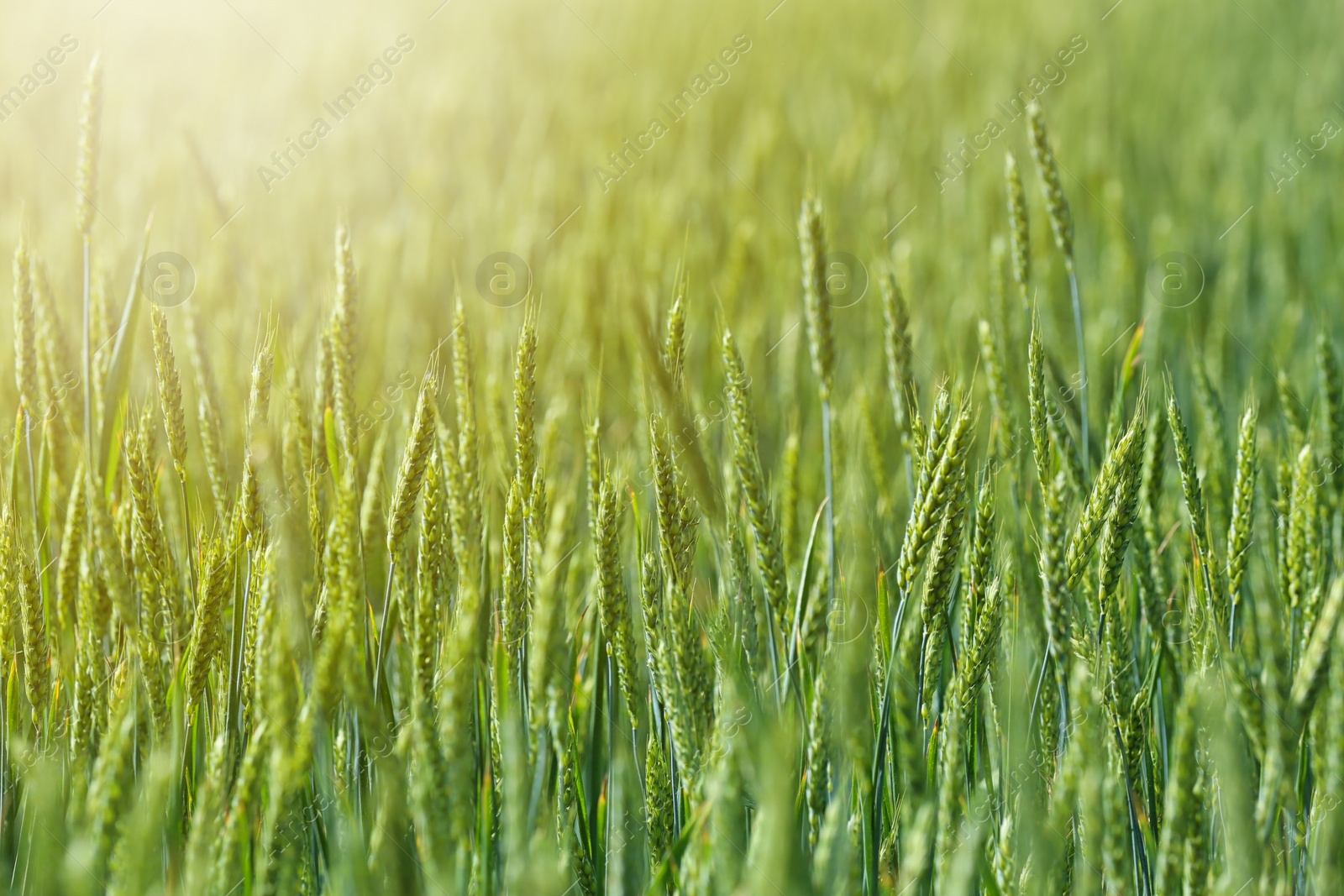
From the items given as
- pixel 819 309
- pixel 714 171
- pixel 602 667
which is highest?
pixel 714 171

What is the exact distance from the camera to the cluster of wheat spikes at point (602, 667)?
0.57 meters

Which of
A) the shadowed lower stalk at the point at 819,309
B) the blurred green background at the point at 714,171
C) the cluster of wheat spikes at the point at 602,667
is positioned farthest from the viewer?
the blurred green background at the point at 714,171

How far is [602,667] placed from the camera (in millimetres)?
929

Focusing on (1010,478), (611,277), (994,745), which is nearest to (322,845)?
(994,745)

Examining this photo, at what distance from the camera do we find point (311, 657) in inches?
24.9

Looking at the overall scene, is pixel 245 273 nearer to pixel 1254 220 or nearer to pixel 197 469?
pixel 197 469

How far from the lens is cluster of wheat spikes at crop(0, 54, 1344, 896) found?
1.88ft

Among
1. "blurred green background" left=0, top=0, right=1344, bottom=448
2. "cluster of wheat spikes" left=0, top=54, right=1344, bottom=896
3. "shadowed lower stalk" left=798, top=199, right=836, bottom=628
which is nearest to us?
"cluster of wheat spikes" left=0, top=54, right=1344, bottom=896

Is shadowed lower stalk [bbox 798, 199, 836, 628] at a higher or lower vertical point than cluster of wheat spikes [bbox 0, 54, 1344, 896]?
higher

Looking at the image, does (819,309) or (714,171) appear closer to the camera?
(819,309)

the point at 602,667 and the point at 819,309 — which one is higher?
the point at 819,309

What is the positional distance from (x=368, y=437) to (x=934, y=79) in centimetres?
339

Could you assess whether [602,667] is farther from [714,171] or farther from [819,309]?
[714,171]

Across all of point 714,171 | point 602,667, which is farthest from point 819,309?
point 714,171
